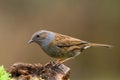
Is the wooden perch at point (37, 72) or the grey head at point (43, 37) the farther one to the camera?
the grey head at point (43, 37)

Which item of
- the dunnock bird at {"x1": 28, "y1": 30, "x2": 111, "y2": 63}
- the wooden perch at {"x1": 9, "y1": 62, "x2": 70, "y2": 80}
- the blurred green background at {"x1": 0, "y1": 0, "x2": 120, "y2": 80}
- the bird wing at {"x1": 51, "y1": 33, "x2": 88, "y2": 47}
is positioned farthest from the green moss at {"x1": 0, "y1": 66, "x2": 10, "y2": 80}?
the blurred green background at {"x1": 0, "y1": 0, "x2": 120, "y2": 80}

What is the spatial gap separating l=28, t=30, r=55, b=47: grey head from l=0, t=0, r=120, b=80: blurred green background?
22.1ft

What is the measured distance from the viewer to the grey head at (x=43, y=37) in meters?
9.84

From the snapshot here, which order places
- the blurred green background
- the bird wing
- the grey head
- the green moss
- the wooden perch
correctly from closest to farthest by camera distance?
the green moss → the wooden perch → the grey head → the bird wing → the blurred green background

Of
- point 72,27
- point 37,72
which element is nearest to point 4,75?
point 37,72

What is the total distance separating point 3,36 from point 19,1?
1719 millimetres

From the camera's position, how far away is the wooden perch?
27.2ft

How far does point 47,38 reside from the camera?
9.95 m

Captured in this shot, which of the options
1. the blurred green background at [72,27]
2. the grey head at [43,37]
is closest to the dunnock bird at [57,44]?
the grey head at [43,37]

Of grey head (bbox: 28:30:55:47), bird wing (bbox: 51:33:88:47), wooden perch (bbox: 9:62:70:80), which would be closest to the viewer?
wooden perch (bbox: 9:62:70:80)

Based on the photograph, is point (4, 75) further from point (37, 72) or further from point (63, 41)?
point (63, 41)

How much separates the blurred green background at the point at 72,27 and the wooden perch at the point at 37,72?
27.0 ft

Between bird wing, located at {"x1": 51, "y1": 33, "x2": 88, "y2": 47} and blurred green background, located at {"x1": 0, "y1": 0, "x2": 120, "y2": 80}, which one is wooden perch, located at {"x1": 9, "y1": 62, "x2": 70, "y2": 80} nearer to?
bird wing, located at {"x1": 51, "y1": 33, "x2": 88, "y2": 47}

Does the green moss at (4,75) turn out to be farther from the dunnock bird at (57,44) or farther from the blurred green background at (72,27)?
the blurred green background at (72,27)
